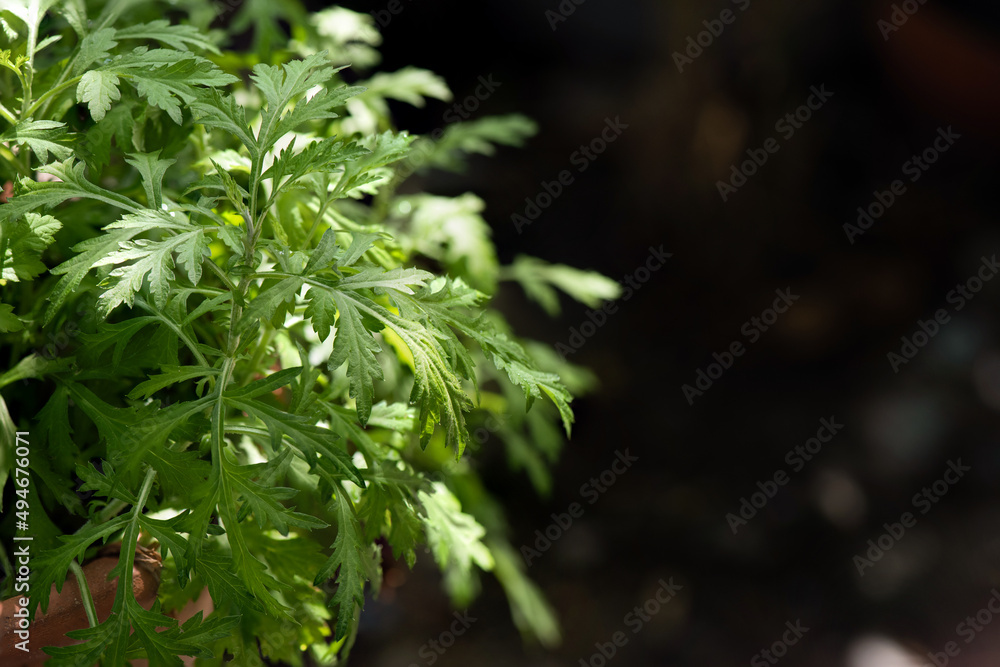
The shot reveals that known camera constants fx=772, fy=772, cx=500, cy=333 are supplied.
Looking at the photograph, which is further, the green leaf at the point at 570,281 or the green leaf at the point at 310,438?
the green leaf at the point at 570,281

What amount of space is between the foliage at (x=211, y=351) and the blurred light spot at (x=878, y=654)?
132cm

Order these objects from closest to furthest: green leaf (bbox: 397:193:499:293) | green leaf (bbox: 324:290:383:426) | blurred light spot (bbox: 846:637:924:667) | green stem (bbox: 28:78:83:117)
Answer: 1. green leaf (bbox: 324:290:383:426)
2. green stem (bbox: 28:78:83:117)
3. green leaf (bbox: 397:193:499:293)
4. blurred light spot (bbox: 846:637:924:667)

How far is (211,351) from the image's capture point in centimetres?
57

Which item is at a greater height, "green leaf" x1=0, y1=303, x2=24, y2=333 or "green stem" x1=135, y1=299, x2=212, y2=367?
"green stem" x1=135, y1=299, x2=212, y2=367

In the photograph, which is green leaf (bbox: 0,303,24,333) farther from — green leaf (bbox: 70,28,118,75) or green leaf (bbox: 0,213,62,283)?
green leaf (bbox: 70,28,118,75)

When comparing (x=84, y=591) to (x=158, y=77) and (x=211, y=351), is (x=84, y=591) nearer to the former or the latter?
(x=211, y=351)

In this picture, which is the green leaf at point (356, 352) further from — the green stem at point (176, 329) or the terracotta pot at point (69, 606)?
the terracotta pot at point (69, 606)

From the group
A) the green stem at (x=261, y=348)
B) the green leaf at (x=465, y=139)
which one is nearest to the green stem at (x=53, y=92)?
the green stem at (x=261, y=348)

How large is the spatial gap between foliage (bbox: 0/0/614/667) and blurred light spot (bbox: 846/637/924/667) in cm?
132

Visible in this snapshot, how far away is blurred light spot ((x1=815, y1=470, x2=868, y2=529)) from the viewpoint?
74.1 inches

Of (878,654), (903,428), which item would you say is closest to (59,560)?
(878,654)

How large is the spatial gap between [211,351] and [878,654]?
165 centimetres

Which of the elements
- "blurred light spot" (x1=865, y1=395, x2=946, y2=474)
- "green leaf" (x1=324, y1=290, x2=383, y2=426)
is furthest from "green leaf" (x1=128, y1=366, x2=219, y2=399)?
"blurred light spot" (x1=865, y1=395, x2=946, y2=474)

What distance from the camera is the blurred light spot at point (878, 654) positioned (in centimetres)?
165
